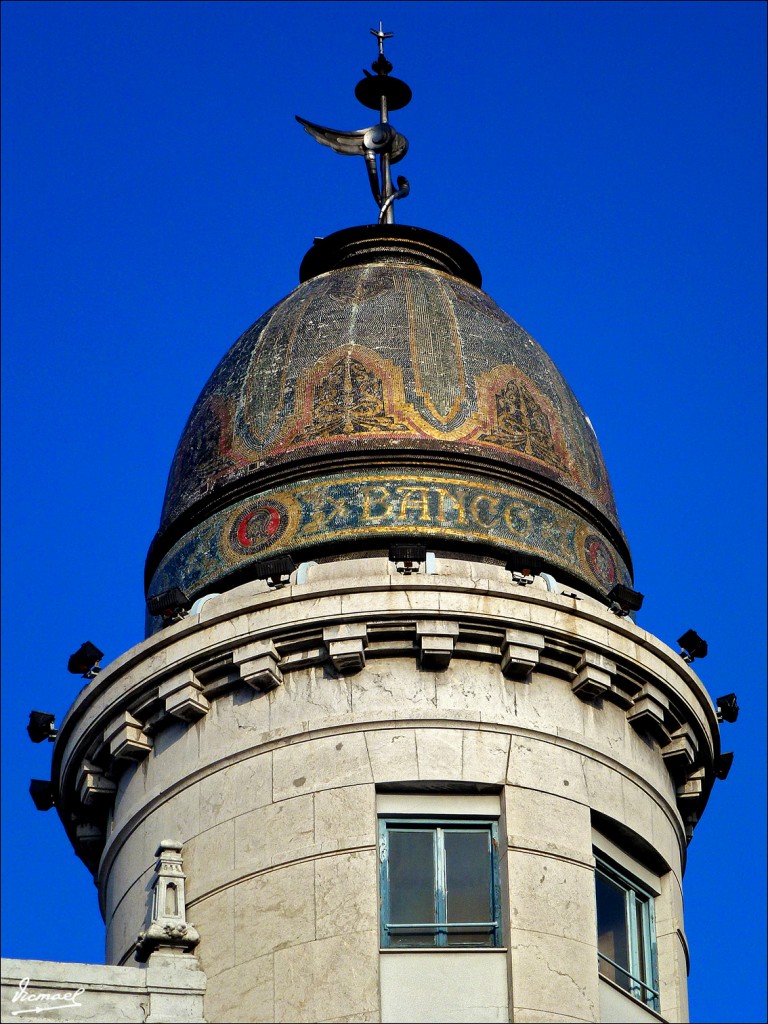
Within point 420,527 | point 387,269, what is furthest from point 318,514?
point 387,269

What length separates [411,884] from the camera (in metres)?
22.8

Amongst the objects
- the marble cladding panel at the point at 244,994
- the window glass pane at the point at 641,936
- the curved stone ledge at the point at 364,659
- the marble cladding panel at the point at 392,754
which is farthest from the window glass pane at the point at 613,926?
the marble cladding panel at the point at 244,994

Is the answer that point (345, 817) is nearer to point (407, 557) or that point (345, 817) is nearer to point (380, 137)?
point (407, 557)

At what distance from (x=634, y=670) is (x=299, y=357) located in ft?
19.1

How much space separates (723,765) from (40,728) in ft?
25.4

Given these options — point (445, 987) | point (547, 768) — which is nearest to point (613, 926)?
point (547, 768)

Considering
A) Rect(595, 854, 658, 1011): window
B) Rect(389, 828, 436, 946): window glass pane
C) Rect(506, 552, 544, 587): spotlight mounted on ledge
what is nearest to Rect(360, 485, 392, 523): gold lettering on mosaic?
Rect(506, 552, 544, 587): spotlight mounted on ledge

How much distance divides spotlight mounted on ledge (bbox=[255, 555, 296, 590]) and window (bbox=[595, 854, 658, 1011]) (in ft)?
14.4

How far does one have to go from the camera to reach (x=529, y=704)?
24.0 meters

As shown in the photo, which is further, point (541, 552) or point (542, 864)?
point (541, 552)

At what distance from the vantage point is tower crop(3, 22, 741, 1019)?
22438mm

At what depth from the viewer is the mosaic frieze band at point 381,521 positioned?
2559cm

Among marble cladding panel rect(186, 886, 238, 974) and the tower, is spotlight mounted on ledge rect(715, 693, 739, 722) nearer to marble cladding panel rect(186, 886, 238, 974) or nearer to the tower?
the tower

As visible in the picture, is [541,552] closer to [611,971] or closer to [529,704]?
[529,704]
